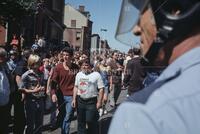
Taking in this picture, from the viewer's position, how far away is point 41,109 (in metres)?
9.11

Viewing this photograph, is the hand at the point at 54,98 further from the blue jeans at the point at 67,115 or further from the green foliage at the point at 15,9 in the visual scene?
the green foliage at the point at 15,9

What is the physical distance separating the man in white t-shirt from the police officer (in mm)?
8112

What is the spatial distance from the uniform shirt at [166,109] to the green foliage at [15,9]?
1794 cm

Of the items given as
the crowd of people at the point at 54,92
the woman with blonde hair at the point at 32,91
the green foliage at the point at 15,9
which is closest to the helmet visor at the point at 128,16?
the crowd of people at the point at 54,92

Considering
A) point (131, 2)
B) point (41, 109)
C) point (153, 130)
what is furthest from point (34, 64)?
point (153, 130)

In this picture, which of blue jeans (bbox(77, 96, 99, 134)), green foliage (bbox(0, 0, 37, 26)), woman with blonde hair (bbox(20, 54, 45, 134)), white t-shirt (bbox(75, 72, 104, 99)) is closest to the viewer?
woman with blonde hair (bbox(20, 54, 45, 134))

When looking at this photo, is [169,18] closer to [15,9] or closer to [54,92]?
[54,92]

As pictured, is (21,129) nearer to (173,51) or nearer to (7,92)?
(7,92)

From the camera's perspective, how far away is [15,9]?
1944cm

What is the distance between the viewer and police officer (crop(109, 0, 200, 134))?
4.54ft

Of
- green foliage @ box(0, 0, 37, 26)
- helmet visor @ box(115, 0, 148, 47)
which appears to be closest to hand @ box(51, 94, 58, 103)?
helmet visor @ box(115, 0, 148, 47)

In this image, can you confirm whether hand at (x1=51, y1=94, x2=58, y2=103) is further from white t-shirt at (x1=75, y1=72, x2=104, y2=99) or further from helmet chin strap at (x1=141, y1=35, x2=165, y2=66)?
helmet chin strap at (x1=141, y1=35, x2=165, y2=66)

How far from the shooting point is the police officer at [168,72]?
1384 millimetres

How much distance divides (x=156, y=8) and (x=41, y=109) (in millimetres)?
7543
